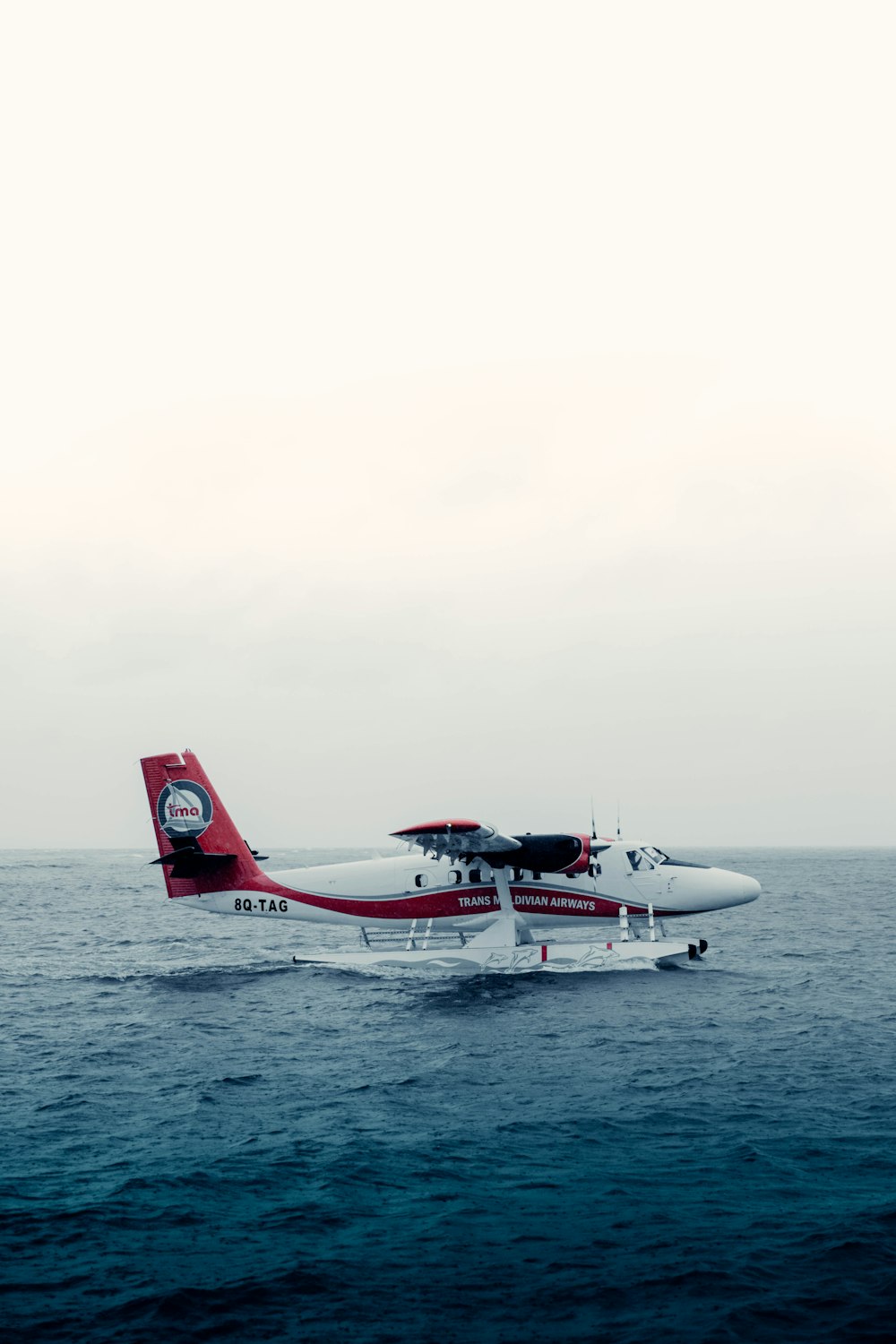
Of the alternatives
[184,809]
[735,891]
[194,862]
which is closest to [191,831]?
[184,809]

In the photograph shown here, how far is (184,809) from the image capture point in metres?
33.1

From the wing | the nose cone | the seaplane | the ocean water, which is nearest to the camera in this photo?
the ocean water

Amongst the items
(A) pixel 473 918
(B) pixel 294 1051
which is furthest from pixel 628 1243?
(A) pixel 473 918

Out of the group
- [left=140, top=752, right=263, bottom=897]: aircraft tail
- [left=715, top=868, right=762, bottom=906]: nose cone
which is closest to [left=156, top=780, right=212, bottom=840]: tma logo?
[left=140, top=752, right=263, bottom=897]: aircraft tail

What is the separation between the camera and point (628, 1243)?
11.1 meters

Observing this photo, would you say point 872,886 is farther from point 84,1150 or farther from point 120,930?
point 84,1150

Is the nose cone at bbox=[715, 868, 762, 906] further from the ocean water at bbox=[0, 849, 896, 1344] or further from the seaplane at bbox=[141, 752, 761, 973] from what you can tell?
the ocean water at bbox=[0, 849, 896, 1344]

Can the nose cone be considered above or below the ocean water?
above

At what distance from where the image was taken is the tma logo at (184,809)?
33.0 meters

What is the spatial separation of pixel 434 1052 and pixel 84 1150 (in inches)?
315

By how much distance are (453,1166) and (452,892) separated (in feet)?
61.9

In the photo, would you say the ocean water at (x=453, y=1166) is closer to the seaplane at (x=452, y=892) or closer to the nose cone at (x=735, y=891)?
the seaplane at (x=452, y=892)

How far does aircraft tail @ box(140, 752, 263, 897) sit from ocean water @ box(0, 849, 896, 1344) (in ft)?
18.2

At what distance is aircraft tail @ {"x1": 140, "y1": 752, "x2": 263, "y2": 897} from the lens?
33.0 m
